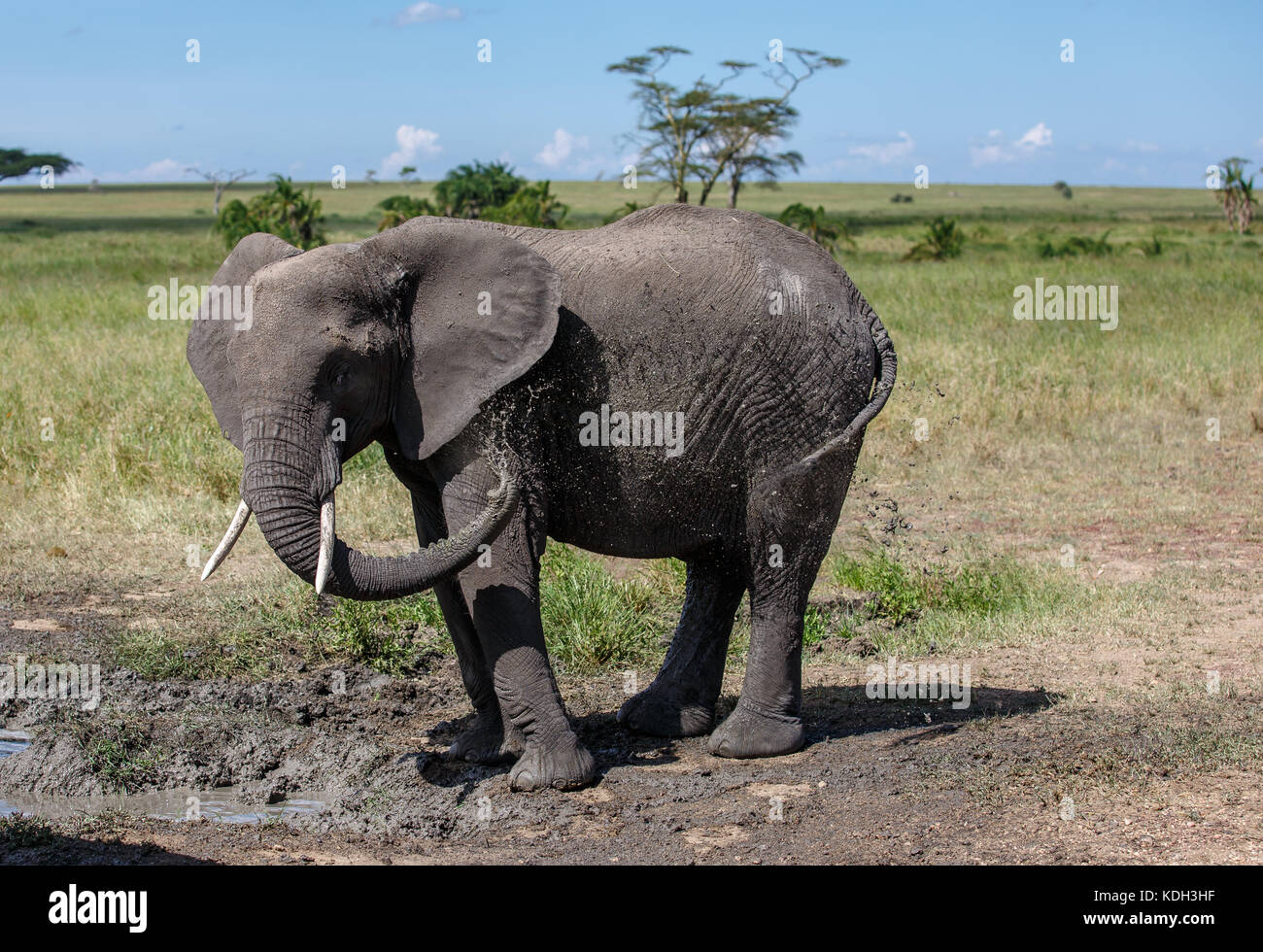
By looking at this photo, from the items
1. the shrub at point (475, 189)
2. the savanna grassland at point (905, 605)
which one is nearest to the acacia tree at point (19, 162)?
the shrub at point (475, 189)

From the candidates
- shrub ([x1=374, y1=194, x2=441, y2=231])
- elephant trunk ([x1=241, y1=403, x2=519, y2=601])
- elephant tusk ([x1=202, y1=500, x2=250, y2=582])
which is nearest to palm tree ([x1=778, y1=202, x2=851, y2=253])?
shrub ([x1=374, y1=194, x2=441, y2=231])

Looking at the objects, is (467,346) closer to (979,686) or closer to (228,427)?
(228,427)

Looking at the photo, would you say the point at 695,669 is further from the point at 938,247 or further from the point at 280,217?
the point at 938,247

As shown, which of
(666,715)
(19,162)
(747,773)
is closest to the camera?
(747,773)

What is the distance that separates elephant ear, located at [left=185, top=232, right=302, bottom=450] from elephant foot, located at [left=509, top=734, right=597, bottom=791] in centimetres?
182

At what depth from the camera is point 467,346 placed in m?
5.50

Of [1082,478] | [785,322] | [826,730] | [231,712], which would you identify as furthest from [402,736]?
[1082,478]

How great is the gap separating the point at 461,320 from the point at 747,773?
2.35 meters

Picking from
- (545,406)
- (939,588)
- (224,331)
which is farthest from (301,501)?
(939,588)

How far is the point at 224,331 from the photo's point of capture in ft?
18.4

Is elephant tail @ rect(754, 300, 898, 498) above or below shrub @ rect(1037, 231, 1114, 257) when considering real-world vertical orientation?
below

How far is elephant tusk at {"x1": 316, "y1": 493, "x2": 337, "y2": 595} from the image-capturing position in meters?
4.99

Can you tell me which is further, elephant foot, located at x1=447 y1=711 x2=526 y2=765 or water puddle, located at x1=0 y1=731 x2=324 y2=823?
elephant foot, located at x1=447 y1=711 x2=526 y2=765

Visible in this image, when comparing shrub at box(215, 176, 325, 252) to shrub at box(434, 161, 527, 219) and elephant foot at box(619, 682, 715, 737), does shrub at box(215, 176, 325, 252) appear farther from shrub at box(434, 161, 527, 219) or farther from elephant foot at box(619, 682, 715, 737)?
elephant foot at box(619, 682, 715, 737)
